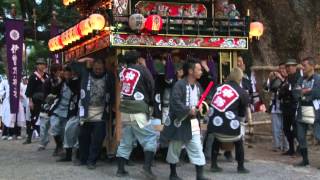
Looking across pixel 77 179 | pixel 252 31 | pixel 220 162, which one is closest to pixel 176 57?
pixel 252 31

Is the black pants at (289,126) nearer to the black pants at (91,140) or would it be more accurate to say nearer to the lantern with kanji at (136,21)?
the lantern with kanji at (136,21)

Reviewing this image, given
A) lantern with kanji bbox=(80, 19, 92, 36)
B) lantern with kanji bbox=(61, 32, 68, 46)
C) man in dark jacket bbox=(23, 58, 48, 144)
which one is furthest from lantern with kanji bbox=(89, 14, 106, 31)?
man in dark jacket bbox=(23, 58, 48, 144)

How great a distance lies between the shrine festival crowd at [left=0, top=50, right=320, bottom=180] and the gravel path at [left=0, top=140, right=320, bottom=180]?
0.20 m

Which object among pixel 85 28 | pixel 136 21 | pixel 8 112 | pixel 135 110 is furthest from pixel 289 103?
pixel 8 112

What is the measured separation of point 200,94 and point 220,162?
2.19m

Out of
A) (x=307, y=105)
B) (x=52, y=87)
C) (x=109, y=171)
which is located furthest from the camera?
(x=52, y=87)

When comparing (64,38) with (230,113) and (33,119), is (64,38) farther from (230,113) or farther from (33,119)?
(230,113)

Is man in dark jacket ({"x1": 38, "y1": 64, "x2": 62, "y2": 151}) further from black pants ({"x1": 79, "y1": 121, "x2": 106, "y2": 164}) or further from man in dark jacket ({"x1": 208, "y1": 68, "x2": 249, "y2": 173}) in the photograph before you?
man in dark jacket ({"x1": 208, "y1": 68, "x2": 249, "y2": 173})

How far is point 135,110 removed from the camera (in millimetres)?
7785

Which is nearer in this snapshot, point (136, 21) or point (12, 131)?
point (136, 21)

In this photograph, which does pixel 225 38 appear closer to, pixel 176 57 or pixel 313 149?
pixel 176 57

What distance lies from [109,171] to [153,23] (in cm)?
268

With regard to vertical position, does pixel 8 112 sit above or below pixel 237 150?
above

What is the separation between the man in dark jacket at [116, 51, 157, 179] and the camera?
25.5 ft
